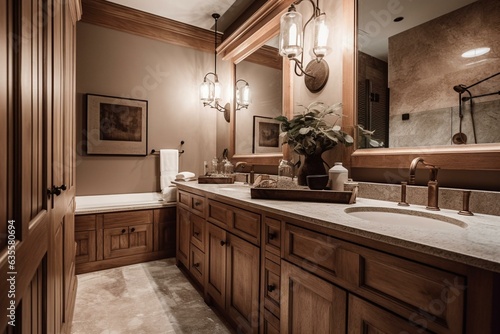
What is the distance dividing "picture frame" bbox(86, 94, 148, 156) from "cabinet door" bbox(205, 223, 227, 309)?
5.89ft

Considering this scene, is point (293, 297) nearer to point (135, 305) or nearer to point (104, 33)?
point (135, 305)

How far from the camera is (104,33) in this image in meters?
3.00

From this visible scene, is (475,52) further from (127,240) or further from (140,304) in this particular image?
(127,240)

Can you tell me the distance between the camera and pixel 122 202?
2775mm

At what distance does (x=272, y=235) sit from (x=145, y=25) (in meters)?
3.16

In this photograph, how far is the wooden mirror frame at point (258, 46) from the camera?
7.48ft

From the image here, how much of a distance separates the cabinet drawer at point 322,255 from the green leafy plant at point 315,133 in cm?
64

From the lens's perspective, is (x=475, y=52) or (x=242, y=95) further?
(x=242, y=95)

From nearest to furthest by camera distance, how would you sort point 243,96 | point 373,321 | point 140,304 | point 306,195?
point 373,321, point 306,195, point 140,304, point 243,96

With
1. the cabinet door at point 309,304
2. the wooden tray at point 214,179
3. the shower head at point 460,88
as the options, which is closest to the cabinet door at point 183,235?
the wooden tray at point 214,179

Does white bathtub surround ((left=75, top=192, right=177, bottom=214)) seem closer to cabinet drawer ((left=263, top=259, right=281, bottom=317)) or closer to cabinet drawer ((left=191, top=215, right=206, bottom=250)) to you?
cabinet drawer ((left=191, top=215, right=206, bottom=250))

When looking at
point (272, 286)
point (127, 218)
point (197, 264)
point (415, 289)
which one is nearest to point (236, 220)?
point (272, 286)

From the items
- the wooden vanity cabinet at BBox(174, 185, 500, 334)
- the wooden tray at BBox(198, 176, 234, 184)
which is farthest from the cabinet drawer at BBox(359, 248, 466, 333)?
the wooden tray at BBox(198, 176, 234, 184)

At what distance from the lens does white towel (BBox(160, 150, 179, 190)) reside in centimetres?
329
